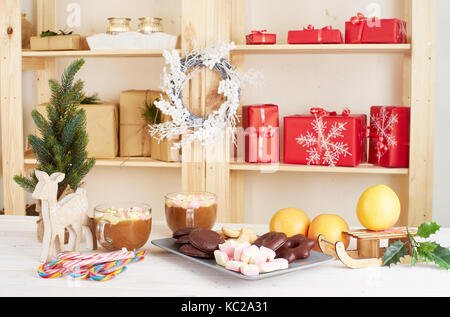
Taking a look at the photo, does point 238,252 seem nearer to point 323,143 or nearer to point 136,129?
point 323,143

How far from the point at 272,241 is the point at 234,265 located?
0.11 metres

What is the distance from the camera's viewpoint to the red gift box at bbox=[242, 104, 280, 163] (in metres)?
2.39

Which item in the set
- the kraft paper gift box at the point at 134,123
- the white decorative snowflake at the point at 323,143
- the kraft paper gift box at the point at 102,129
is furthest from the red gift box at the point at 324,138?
the kraft paper gift box at the point at 102,129

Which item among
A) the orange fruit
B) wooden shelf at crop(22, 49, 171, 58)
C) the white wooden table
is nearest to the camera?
the white wooden table

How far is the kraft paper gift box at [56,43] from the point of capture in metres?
2.52

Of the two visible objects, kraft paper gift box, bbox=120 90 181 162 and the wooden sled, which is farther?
kraft paper gift box, bbox=120 90 181 162

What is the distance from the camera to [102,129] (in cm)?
255

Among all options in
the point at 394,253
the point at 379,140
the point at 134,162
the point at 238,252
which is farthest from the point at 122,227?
the point at 379,140

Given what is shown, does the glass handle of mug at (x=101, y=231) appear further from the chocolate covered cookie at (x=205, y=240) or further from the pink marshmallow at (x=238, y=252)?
the pink marshmallow at (x=238, y=252)

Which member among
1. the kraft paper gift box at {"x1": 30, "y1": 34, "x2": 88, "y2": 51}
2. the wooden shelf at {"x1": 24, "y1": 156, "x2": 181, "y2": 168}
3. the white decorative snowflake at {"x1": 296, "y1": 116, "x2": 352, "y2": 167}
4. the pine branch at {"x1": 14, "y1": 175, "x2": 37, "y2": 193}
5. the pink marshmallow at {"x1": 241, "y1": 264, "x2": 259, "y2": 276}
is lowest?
the pink marshmallow at {"x1": 241, "y1": 264, "x2": 259, "y2": 276}

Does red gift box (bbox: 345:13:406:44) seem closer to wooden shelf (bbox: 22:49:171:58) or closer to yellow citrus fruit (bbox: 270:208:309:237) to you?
wooden shelf (bbox: 22:49:171:58)

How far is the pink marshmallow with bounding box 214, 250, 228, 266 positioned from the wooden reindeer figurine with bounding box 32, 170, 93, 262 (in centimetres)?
33

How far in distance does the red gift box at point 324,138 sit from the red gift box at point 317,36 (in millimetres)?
283

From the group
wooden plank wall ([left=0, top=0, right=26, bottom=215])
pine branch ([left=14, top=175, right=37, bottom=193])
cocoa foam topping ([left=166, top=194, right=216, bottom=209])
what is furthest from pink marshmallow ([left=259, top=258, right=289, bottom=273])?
wooden plank wall ([left=0, top=0, right=26, bottom=215])
